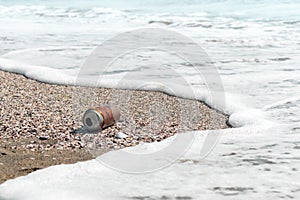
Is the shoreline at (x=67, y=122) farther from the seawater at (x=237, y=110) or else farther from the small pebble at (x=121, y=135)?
the seawater at (x=237, y=110)

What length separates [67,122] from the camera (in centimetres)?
424

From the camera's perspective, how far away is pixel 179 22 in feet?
67.3

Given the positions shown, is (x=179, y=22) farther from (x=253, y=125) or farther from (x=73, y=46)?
(x=253, y=125)

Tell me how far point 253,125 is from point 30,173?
226cm

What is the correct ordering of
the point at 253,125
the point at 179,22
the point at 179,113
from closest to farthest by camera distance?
1. the point at 253,125
2. the point at 179,113
3. the point at 179,22

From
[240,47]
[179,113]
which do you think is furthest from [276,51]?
[179,113]

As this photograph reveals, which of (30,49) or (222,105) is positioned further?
(30,49)

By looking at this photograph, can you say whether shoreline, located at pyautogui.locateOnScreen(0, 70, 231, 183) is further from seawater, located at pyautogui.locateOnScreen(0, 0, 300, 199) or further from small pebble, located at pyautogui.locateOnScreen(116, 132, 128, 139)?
seawater, located at pyautogui.locateOnScreen(0, 0, 300, 199)

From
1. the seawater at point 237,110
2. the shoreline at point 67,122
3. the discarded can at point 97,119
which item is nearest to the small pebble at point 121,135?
the shoreline at point 67,122

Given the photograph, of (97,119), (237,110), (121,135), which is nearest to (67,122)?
(97,119)

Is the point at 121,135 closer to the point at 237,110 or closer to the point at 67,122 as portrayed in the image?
the point at 67,122

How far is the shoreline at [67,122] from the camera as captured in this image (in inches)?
131

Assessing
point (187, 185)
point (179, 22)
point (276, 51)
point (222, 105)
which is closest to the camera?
point (187, 185)

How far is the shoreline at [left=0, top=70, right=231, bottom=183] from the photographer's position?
3.32m
